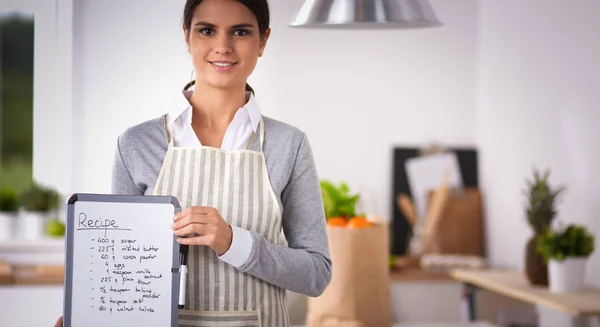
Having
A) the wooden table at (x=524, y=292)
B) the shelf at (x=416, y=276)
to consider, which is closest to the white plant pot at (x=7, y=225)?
the shelf at (x=416, y=276)

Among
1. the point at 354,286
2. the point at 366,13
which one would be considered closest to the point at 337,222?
the point at 354,286

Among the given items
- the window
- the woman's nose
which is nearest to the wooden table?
the woman's nose

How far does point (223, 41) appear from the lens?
137 centimetres

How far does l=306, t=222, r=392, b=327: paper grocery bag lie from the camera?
2.39 meters

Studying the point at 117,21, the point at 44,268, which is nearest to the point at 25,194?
the point at 44,268

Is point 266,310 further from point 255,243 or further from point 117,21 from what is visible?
point 117,21

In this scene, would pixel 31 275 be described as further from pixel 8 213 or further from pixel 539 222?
pixel 539 222

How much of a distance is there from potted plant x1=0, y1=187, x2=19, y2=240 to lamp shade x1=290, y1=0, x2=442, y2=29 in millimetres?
2003

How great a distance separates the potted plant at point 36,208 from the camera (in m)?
3.41

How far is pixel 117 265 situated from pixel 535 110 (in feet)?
8.80

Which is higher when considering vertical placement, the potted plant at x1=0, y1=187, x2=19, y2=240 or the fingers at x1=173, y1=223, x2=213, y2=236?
the potted plant at x1=0, y1=187, x2=19, y2=240

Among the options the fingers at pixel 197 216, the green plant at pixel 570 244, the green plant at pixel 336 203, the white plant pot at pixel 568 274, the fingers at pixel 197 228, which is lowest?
the white plant pot at pixel 568 274

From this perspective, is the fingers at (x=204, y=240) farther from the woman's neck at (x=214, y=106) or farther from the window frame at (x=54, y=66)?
the window frame at (x=54, y=66)

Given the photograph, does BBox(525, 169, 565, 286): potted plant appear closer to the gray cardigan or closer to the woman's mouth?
the gray cardigan
